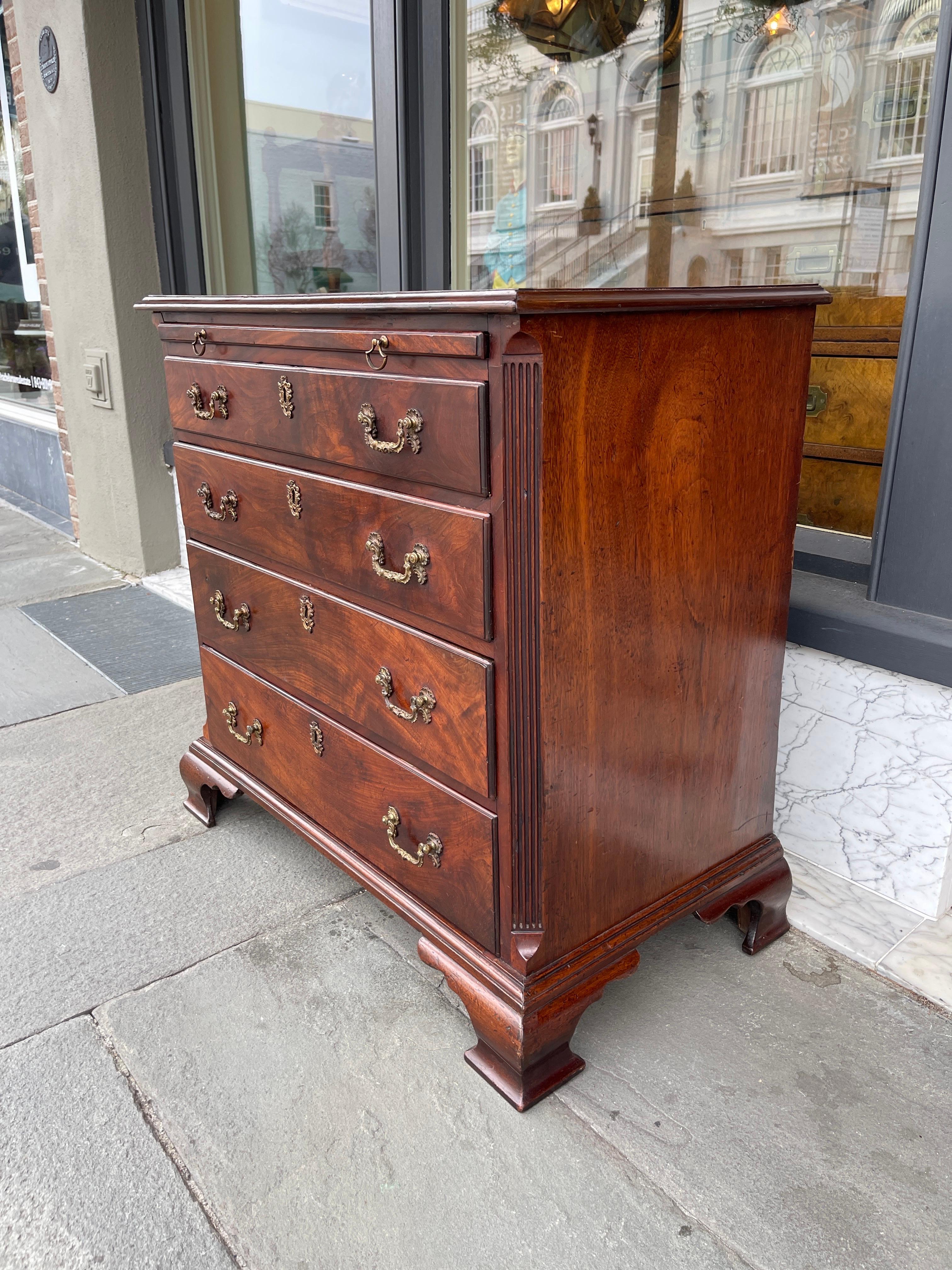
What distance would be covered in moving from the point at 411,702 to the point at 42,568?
3.10m

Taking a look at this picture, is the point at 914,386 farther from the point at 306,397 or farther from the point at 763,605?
the point at 306,397

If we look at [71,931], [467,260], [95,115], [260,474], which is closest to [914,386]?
[260,474]

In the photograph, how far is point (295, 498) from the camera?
1521 millimetres

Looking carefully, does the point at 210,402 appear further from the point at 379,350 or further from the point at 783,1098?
the point at 783,1098

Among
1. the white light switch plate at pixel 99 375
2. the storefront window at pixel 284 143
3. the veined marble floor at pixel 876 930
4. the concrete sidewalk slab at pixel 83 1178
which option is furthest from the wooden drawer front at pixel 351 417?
the white light switch plate at pixel 99 375

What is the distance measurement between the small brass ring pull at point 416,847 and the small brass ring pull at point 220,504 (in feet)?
2.05

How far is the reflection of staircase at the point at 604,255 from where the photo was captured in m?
2.90

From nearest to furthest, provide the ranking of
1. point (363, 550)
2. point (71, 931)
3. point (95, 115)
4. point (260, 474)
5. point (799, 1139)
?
point (799, 1139) → point (363, 550) → point (260, 474) → point (71, 931) → point (95, 115)

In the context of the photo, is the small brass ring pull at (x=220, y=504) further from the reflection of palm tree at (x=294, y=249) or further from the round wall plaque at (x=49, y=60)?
the round wall plaque at (x=49, y=60)

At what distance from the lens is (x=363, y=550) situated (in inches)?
55.1

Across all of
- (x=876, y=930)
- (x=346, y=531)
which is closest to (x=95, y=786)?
(x=346, y=531)

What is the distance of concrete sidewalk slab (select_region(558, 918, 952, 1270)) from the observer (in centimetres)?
116

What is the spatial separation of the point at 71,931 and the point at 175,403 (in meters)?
1.00

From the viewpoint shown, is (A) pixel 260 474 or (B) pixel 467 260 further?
(B) pixel 467 260
